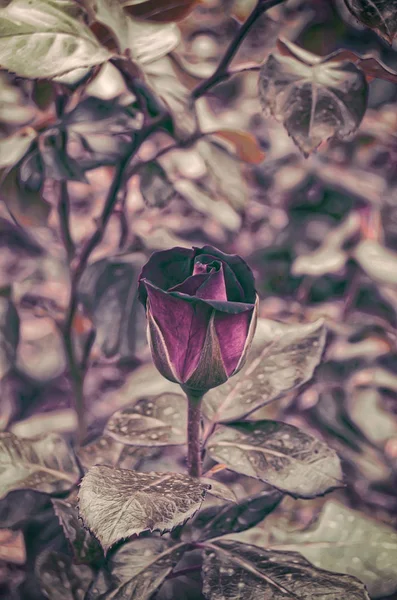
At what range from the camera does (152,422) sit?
0.60m

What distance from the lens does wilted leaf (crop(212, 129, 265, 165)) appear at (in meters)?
0.75

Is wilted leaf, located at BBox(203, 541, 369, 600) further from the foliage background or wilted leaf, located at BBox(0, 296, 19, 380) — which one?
wilted leaf, located at BBox(0, 296, 19, 380)

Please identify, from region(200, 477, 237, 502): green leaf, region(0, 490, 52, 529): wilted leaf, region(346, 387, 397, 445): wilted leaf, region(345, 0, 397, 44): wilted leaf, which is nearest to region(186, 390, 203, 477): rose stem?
region(200, 477, 237, 502): green leaf

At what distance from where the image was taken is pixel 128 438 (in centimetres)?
56

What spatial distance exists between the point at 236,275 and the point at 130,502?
0.20 meters

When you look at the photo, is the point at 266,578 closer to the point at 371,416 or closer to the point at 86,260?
the point at 86,260

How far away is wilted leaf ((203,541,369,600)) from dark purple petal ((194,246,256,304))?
0.26 meters

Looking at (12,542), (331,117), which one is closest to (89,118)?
(331,117)

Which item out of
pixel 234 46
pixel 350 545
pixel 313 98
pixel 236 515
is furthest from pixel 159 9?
pixel 350 545

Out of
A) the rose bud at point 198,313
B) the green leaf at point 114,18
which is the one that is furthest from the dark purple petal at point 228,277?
the green leaf at point 114,18

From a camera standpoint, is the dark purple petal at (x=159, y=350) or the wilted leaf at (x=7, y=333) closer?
the dark purple petal at (x=159, y=350)

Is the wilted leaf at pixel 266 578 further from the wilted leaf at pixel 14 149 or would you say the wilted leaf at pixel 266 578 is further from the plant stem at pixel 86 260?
the wilted leaf at pixel 14 149

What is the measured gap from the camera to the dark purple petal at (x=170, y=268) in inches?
18.7

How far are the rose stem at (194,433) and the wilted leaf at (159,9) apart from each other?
17.4 inches
